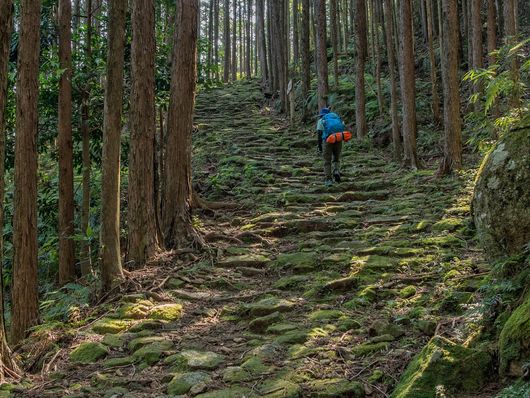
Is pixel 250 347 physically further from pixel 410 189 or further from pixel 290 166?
pixel 290 166

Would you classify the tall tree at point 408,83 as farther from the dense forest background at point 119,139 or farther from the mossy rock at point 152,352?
the mossy rock at point 152,352

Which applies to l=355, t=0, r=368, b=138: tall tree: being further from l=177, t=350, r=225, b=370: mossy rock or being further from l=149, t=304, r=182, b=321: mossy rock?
l=177, t=350, r=225, b=370: mossy rock

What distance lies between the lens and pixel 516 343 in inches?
117

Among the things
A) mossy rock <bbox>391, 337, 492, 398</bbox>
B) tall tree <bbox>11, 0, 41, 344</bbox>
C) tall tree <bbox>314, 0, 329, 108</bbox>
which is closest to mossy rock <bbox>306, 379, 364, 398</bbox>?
mossy rock <bbox>391, 337, 492, 398</bbox>

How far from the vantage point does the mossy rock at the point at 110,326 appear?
5.64 meters

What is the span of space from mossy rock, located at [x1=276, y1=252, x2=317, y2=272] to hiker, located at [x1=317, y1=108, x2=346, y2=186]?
3.97 meters

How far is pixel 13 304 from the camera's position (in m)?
6.44

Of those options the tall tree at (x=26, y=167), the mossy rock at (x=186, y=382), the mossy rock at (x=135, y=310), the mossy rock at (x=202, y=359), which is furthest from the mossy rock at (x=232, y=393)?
the tall tree at (x=26, y=167)

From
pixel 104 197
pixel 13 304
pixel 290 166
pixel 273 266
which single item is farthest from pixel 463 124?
pixel 13 304

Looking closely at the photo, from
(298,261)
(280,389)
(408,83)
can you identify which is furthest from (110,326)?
(408,83)

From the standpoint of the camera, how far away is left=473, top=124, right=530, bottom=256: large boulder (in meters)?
4.21

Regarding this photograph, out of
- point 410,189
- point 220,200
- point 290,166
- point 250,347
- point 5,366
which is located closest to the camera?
point 5,366

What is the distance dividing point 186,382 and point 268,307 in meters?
1.67

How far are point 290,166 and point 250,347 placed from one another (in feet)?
28.6
